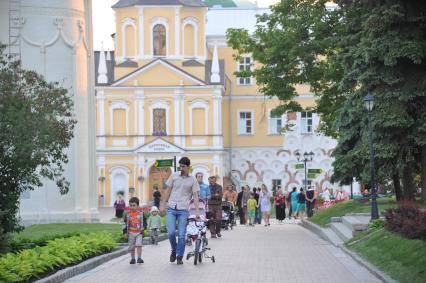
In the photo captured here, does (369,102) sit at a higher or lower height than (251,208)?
higher

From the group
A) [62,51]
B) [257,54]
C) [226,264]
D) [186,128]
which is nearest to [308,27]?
[257,54]

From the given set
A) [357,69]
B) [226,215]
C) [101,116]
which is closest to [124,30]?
[101,116]

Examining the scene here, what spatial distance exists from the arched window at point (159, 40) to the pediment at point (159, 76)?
80.6 inches

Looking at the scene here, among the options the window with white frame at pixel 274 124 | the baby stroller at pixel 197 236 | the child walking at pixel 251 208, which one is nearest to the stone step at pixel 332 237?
the baby stroller at pixel 197 236

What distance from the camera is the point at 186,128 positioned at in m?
91.1

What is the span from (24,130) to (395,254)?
1178 cm

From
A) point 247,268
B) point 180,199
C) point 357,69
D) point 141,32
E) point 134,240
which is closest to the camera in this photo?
point 247,268

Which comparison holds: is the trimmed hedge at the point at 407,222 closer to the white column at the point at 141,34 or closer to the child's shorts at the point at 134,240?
the child's shorts at the point at 134,240

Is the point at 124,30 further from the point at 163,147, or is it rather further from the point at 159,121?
the point at 163,147

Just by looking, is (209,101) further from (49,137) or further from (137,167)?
(49,137)

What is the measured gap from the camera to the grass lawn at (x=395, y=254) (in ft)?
54.1

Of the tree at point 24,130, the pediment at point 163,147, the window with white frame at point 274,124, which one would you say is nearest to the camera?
the tree at point 24,130

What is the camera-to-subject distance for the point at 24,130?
90.8 feet

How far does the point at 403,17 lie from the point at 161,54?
221 feet
